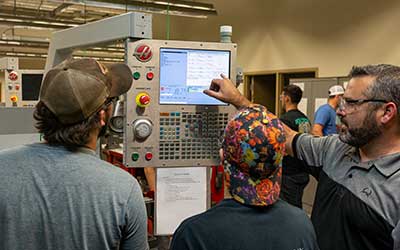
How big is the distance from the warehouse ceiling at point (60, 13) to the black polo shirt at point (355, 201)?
341 cm

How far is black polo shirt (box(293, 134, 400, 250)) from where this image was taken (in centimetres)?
137

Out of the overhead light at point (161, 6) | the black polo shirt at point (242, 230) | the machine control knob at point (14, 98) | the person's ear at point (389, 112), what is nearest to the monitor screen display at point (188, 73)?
the person's ear at point (389, 112)

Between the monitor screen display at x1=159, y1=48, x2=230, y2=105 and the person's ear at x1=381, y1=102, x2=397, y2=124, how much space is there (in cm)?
66

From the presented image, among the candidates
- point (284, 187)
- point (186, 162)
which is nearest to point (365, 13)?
point (284, 187)

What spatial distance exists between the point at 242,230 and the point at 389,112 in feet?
2.52

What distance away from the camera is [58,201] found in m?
1.06

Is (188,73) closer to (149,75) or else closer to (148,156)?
(149,75)

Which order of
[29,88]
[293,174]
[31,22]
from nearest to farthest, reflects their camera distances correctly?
1. [293,174]
2. [29,88]
3. [31,22]

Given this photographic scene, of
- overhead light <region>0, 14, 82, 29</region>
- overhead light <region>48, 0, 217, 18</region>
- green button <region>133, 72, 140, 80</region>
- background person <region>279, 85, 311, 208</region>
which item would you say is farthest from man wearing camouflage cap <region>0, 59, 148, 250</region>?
overhead light <region>0, 14, 82, 29</region>

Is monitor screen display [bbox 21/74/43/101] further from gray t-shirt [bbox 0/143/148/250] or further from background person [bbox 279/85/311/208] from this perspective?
gray t-shirt [bbox 0/143/148/250]

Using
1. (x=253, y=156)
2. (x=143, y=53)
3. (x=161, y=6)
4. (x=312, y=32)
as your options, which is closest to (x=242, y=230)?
(x=253, y=156)

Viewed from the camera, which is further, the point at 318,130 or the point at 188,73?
the point at 318,130

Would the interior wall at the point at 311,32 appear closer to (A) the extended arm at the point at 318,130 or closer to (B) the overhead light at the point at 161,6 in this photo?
(B) the overhead light at the point at 161,6

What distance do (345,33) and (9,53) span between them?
29.1ft
